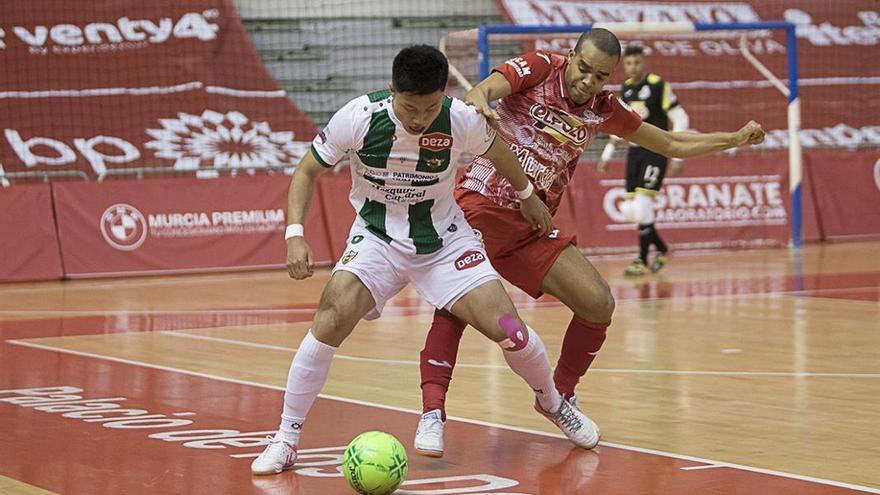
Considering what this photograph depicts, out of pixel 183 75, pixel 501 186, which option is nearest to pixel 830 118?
pixel 183 75

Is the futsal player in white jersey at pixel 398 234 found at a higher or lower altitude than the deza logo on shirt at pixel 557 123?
lower

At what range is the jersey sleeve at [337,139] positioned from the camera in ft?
18.6

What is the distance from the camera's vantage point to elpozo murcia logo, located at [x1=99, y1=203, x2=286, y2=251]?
15969mm

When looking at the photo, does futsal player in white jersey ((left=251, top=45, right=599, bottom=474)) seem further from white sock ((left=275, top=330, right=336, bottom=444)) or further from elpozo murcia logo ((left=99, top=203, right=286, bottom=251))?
elpozo murcia logo ((left=99, top=203, right=286, bottom=251))

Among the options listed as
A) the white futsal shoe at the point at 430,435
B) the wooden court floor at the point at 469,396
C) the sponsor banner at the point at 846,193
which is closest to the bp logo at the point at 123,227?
the wooden court floor at the point at 469,396

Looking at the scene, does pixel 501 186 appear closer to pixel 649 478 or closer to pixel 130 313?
pixel 649 478

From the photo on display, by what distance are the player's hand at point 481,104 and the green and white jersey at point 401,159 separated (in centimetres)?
3

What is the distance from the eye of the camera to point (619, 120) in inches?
261

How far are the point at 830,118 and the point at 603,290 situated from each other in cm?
1737

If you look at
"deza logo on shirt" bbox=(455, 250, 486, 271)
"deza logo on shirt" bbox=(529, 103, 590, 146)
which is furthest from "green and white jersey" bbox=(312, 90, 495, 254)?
"deza logo on shirt" bbox=(529, 103, 590, 146)

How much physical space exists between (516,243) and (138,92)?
13.7 meters

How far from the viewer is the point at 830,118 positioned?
74.8ft

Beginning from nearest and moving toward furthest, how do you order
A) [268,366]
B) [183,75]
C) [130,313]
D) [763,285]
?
[268,366], [130,313], [763,285], [183,75]

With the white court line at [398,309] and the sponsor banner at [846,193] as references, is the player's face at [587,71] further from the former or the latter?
the sponsor banner at [846,193]
